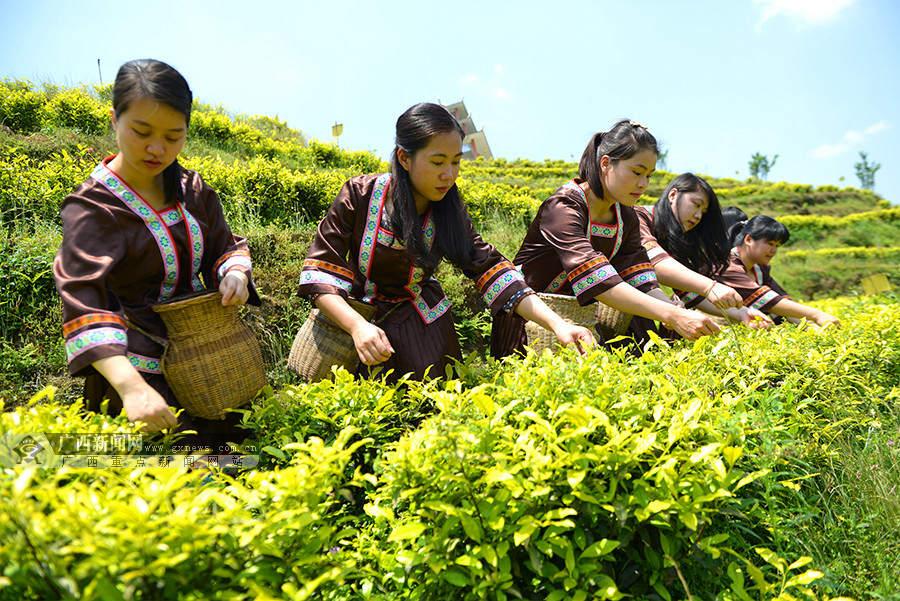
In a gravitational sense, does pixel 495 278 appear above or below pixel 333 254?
below

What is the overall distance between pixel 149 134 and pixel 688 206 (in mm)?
3302

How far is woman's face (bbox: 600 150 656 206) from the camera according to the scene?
120 inches

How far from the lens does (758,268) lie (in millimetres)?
5172

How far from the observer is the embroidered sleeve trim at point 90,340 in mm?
1749

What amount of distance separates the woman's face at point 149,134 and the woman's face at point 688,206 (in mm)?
3183

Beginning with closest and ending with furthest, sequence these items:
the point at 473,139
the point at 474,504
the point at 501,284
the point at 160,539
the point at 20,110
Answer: the point at 160,539 < the point at 474,504 < the point at 501,284 < the point at 20,110 < the point at 473,139

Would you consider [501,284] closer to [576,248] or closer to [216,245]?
[576,248]

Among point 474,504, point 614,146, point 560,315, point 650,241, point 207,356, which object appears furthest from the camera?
point 650,241

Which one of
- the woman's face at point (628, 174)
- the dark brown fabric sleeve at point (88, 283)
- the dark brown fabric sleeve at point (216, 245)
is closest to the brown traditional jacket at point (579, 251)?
the woman's face at point (628, 174)

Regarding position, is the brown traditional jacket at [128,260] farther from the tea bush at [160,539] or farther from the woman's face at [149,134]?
the tea bush at [160,539]

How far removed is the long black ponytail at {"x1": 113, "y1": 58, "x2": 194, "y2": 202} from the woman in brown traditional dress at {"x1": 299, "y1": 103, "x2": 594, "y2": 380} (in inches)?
29.7

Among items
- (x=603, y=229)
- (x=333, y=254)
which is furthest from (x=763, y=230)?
(x=333, y=254)

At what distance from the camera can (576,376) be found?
1860 mm

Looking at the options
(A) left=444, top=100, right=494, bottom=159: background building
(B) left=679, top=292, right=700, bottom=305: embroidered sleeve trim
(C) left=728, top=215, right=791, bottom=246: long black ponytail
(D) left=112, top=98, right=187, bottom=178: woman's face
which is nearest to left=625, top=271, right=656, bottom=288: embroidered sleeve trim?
(B) left=679, top=292, right=700, bottom=305: embroidered sleeve trim
